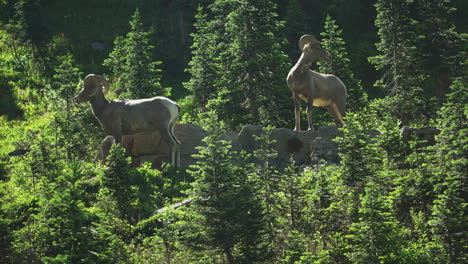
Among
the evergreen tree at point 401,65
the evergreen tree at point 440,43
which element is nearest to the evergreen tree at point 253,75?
the evergreen tree at point 401,65

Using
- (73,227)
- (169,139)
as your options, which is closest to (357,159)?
(73,227)

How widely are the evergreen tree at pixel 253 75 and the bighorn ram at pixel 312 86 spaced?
2786mm

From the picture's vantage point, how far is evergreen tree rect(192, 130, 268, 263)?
1188 cm

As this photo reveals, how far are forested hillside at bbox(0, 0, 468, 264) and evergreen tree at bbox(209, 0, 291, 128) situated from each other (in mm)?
60

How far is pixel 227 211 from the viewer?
11852mm

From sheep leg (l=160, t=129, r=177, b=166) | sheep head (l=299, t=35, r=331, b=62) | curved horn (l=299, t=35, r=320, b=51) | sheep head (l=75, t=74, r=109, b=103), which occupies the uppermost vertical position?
curved horn (l=299, t=35, r=320, b=51)

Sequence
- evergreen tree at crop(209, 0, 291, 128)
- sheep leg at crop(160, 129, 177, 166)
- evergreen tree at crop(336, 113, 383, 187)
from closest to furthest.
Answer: evergreen tree at crop(336, 113, 383, 187)
sheep leg at crop(160, 129, 177, 166)
evergreen tree at crop(209, 0, 291, 128)

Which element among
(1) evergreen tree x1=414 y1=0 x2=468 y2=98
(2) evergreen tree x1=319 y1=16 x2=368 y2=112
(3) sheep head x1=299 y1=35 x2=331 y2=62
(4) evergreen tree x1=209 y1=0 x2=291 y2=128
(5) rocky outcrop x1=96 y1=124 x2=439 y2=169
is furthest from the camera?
(1) evergreen tree x1=414 y1=0 x2=468 y2=98

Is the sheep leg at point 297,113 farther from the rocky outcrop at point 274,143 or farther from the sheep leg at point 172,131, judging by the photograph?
the sheep leg at point 172,131

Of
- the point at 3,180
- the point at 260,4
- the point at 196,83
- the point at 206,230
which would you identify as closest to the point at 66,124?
the point at 3,180

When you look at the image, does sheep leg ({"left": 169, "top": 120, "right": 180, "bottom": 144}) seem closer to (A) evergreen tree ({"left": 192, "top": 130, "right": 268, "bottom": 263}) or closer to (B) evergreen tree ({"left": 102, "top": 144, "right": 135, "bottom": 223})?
(B) evergreen tree ({"left": 102, "top": 144, "right": 135, "bottom": 223})

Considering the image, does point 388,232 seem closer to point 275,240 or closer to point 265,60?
point 275,240

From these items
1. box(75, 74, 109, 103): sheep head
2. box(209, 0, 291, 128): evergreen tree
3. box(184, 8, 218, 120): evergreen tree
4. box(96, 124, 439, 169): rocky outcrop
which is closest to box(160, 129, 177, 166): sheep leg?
box(96, 124, 439, 169): rocky outcrop

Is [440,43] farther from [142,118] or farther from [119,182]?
[119,182]
